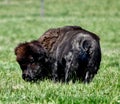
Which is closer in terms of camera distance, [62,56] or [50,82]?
[62,56]

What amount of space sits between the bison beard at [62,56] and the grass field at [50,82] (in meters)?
0.22

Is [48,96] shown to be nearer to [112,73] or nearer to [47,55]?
[47,55]

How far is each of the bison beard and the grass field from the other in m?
0.22

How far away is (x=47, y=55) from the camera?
356 inches

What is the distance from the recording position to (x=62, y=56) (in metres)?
8.71

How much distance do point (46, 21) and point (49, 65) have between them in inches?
898

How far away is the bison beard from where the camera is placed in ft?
27.7

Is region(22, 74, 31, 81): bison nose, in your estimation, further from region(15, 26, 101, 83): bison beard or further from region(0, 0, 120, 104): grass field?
region(0, 0, 120, 104): grass field

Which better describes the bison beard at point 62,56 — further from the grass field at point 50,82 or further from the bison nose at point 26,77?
the grass field at point 50,82

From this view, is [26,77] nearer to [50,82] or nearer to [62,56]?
[50,82]

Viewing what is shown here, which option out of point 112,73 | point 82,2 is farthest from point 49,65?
point 82,2

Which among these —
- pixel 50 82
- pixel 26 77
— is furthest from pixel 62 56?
pixel 26 77

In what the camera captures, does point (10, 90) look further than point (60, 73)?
No

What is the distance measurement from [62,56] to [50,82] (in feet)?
1.83
